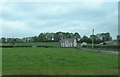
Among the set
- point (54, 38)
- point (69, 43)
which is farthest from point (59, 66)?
point (54, 38)

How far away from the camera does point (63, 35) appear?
175375mm

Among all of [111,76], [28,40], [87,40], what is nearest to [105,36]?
[87,40]

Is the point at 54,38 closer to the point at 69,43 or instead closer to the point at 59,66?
the point at 69,43

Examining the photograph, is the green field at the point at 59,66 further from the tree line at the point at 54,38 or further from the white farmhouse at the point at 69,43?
the tree line at the point at 54,38

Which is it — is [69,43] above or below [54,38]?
below

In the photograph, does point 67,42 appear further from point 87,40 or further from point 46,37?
point 46,37

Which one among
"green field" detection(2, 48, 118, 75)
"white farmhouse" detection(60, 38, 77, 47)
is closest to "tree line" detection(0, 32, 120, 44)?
"white farmhouse" detection(60, 38, 77, 47)

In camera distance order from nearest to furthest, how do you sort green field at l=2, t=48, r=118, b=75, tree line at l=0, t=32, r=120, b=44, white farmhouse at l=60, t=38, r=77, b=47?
green field at l=2, t=48, r=118, b=75 → white farmhouse at l=60, t=38, r=77, b=47 → tree line at l=0, t=32, r=120, b=44

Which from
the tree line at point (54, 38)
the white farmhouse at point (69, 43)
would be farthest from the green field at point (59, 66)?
the tree line at point (54, 38)

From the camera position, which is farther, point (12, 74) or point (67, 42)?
point (67, 42)

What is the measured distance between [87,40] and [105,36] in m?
24.4

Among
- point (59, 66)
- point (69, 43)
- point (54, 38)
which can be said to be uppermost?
point (54, 38)

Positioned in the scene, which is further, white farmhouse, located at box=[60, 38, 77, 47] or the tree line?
the tree line

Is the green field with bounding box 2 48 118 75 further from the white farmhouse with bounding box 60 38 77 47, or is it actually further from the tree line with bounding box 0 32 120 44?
the tree line with bounding box 0 32 120 44
